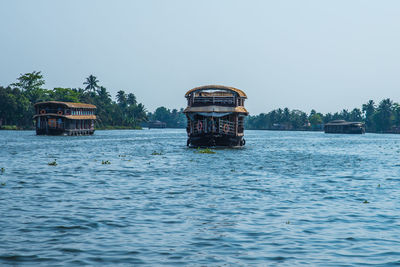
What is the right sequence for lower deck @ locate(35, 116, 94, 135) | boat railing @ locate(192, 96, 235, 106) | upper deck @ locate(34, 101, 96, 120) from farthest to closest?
lower deck @ locate(35, 116, 94, 135)
upper deck @ locate(34, 101, 96, 120)
boat railing @ locate(192, 96, 235, 106)

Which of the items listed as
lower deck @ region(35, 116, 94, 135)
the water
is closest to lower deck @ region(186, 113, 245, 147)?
the water

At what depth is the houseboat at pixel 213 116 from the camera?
53.2 meters

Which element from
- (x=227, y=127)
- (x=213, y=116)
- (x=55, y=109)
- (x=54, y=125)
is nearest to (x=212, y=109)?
(x=213, y=116)

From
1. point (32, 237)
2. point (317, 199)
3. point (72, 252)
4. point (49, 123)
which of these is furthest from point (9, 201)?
point (49, 123)

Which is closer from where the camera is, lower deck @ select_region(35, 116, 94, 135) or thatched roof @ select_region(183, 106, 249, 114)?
thatched roof @ select_region(183, 106, 249, 114)

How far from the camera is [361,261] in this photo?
10750mm

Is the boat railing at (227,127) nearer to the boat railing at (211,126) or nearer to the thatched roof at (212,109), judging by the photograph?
the boat railing at (211,126)

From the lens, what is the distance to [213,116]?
52.8m

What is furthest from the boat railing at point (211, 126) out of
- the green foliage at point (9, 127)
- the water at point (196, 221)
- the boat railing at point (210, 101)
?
the green foliage at point (9, 127)

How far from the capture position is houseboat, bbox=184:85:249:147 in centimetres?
5318

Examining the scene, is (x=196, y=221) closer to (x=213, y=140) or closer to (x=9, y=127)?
(x=213, y=140)

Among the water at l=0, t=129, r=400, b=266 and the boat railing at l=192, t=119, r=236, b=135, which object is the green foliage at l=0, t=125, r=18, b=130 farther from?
the water at l=0, t=129, r=400, b=266

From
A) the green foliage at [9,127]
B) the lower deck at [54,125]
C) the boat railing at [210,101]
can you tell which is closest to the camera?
the boat railing at [210,101]

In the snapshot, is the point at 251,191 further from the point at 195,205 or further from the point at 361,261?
the point at 361,261
